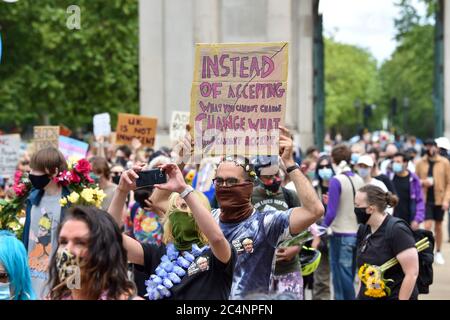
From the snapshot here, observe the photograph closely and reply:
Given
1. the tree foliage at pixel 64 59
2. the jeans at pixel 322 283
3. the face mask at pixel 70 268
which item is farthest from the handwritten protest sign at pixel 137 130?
the tree foliage at pixel 64 59

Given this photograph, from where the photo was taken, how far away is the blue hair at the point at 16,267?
4.99 meters

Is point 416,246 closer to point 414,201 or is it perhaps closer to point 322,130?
point 414,201

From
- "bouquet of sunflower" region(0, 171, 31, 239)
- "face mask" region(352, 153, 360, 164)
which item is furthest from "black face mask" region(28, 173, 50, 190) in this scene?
"face mask" region(352, 153, 360, 164)

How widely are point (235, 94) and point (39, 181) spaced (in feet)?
7.52

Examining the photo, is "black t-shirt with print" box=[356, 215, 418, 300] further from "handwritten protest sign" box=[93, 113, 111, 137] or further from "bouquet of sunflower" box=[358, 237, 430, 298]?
"handwritten protest sign" box=[93, 113, 111, 137]

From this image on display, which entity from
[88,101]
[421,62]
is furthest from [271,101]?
[421,62]

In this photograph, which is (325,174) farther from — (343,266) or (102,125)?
(102,125)

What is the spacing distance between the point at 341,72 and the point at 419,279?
355 feet

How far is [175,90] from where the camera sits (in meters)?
26.1

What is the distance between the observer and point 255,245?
598cm

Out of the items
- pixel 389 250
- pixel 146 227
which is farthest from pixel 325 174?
pixel 389 250

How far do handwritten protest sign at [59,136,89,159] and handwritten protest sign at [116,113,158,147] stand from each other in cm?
420

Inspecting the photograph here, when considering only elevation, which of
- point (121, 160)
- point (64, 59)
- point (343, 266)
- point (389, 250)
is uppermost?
point (64, 59)

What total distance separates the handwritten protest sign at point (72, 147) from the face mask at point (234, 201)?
7782 millimetres
